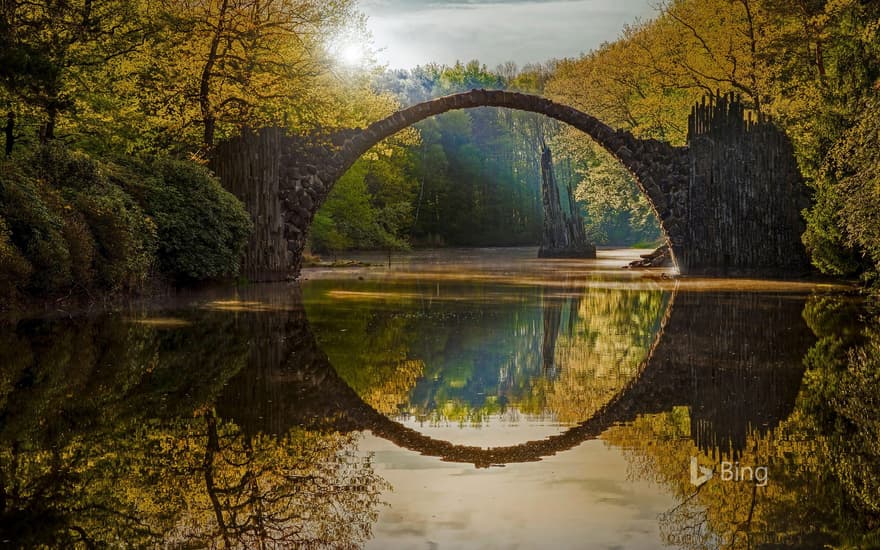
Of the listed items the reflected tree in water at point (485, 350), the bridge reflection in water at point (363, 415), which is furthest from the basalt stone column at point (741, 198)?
the bridge reflection in water at point (363, 415)

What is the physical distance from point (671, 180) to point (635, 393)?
2165 cm

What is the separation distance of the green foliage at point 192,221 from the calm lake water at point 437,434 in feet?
19.2

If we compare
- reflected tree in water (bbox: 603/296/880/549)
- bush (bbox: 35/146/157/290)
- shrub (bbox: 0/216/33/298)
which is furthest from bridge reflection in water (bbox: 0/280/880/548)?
bush (bbox: 35/146/157/290)

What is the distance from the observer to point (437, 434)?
6945 mm

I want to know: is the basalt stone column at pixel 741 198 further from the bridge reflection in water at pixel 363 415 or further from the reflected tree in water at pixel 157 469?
the reflected tree in water at pixel 157 469

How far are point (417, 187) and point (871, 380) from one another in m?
56.4

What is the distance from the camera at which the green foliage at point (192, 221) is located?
19.9 meters

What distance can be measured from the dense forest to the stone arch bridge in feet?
2.42

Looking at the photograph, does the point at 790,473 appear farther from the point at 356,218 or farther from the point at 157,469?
the point at 356,218

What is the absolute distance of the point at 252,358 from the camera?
1038cm

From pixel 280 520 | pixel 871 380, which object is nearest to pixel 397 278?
pixel 871 380

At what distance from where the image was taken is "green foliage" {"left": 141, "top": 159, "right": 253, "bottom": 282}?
65.2 ft

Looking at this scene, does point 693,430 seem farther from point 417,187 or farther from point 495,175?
point 495,175

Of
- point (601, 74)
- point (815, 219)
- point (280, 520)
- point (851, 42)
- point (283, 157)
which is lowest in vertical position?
point (280, 520)
